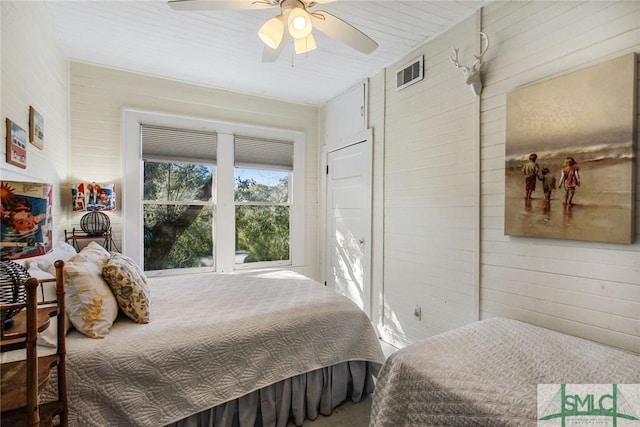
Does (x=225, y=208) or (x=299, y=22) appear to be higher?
Result: (x=299, y=22)

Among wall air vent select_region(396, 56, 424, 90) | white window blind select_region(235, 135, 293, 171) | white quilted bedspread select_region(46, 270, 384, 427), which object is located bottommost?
white quilted bedspread select_region(46, 270, 384, 427)

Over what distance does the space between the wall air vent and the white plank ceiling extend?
0.45ft

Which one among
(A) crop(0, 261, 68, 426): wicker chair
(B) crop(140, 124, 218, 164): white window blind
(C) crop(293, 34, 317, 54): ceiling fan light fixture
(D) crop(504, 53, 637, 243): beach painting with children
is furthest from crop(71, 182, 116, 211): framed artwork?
(D) crop(504, 53, 637, 243): beach painting with children

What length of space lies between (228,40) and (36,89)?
142cm

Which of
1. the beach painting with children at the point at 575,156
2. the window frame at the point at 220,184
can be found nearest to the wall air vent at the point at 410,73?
the beach painting with children at the point at 575,156

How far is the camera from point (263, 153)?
13.2ft

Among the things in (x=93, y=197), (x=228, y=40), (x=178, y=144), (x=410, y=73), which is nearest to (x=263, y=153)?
(x=178, y=144)

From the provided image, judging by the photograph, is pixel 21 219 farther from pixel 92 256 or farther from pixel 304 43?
pixel 304 43

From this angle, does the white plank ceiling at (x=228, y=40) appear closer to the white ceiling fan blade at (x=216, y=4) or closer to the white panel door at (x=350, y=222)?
the white ceiling fan blade at (x=216, y=4)

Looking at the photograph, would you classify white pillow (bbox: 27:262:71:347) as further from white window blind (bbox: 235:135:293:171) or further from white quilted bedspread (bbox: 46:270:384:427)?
white window blind (bbox: 235:135:293:171)

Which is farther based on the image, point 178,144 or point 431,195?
point 178,144

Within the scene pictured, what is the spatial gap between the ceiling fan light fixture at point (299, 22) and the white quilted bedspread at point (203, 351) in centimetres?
165

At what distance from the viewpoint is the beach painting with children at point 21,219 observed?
1.02 metres

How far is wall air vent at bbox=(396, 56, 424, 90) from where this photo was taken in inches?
109
